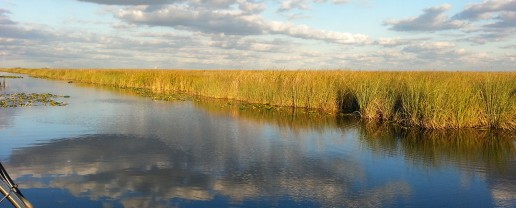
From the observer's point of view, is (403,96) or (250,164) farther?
(403,96)

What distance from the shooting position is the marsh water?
17.9ft

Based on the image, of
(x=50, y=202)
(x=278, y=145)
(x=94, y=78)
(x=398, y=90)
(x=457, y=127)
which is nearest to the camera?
(x=50, y=202)

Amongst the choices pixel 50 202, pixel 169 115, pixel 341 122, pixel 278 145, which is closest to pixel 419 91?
pixel 341 122

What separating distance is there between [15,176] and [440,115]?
9612 mm

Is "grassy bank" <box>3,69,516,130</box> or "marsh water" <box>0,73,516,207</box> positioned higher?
"grassy bank" <box>3,69,516,130</box>

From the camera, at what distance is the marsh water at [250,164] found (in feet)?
17.9

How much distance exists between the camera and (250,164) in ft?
23.4

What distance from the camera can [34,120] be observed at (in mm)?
11984

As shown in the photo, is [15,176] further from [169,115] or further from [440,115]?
[440,115]

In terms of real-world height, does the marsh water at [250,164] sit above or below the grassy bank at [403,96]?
below

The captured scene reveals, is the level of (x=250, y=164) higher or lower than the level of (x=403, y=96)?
lower

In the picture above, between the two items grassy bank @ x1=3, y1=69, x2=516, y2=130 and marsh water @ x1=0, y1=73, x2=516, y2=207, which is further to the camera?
grassy bank @ x1=3, y1=69, x2=516, y2=130

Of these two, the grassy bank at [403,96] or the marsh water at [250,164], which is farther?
the grassy bank at [403,96]

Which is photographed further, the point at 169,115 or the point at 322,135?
the point at 169,115
